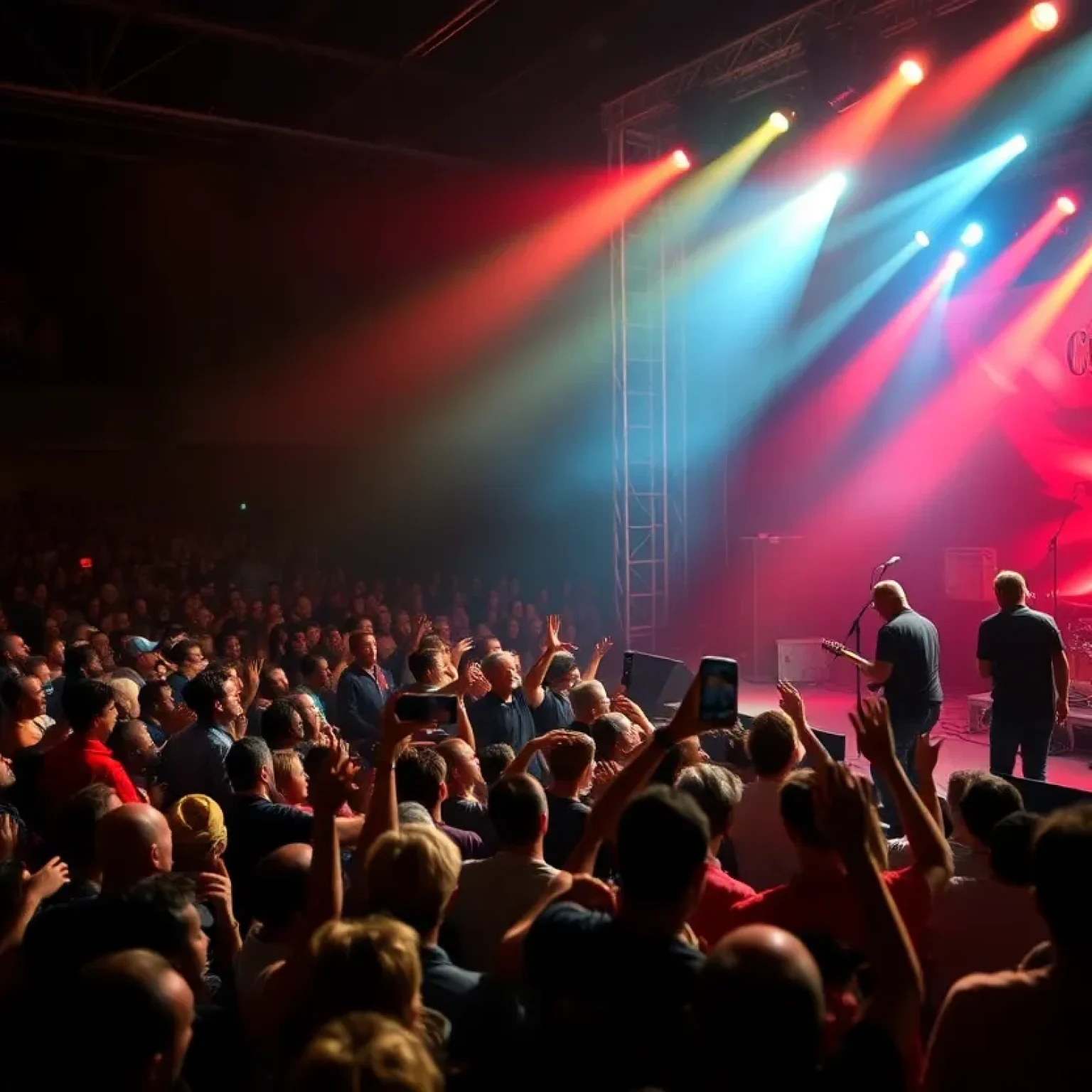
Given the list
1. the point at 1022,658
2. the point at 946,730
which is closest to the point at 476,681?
the point at 1022,658

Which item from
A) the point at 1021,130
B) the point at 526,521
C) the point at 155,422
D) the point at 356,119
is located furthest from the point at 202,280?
the point at 1021,130

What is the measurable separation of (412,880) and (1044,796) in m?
2.95

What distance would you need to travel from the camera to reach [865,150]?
1052 cm

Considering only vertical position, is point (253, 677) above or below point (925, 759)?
below

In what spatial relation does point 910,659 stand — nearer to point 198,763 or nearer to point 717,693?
point 198,763

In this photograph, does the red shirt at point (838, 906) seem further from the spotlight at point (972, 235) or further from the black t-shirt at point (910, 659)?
the spotlight at point (972, 235)

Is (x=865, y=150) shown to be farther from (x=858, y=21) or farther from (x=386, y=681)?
(x=386, y=681)

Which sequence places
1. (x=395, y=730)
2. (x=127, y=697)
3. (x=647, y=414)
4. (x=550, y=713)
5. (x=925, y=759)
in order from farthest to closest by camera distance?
(x=647, y=414) → (x=550, y=713) → (x=127, y=697) → (x=925, y=759) → (x=395, y=730)

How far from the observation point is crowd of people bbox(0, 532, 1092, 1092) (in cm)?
157

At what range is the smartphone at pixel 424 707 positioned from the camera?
8.82 feet

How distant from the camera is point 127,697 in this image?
5.18 metres

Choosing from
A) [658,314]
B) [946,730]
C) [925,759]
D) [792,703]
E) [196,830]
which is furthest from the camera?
[658,314]

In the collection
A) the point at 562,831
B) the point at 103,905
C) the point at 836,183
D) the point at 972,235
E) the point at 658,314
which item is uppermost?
the point at 836,183

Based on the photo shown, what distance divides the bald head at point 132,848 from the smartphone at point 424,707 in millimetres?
642
